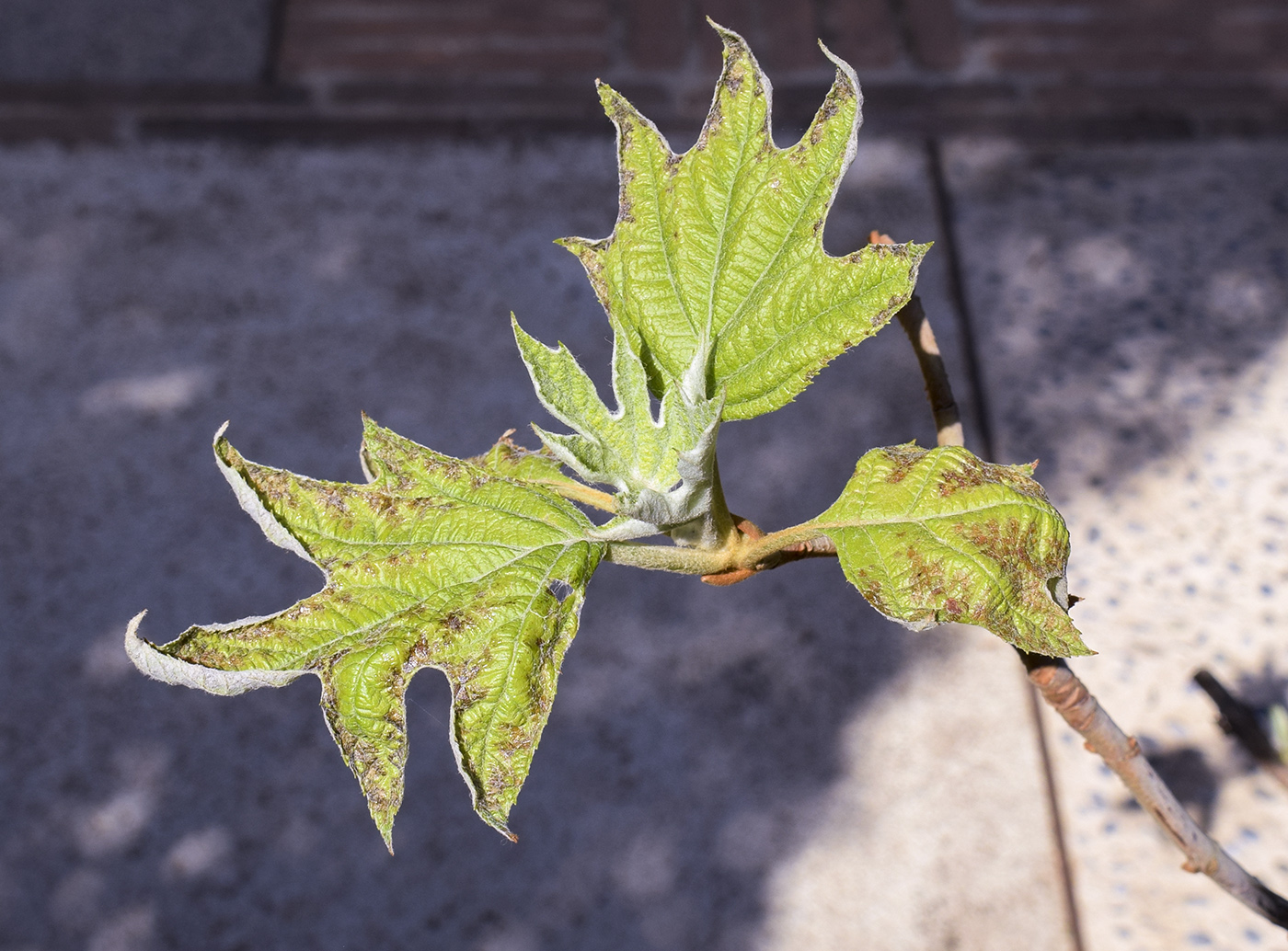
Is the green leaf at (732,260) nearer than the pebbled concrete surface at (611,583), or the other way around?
the green leaf at (732,260)

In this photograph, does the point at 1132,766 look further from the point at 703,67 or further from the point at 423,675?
the point at 703,67

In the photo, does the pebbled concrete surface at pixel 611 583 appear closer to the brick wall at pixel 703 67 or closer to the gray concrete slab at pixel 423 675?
the gray concrete slab at pixel 423 675


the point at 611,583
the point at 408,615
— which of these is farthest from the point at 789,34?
the point at 408,615

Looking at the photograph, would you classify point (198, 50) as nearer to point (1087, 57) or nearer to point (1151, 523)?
point (1087, 57)

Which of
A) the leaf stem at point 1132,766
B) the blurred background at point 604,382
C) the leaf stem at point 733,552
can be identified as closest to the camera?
the leaf stem at point 733,552

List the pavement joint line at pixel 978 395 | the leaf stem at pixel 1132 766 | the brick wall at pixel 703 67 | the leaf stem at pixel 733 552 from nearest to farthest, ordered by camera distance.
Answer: the leaf stem at pixel 733 552, the leaf stem at pixel 1132 766, the pavement joint line at pixel 978 395, the brick wall at pixel 703 67

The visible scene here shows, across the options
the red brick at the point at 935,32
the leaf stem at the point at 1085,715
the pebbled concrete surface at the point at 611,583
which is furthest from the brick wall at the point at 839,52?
the leaf stem at the point at 1085,715

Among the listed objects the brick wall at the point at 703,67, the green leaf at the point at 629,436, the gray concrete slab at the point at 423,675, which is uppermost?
the green leaf at the point at 629,436
